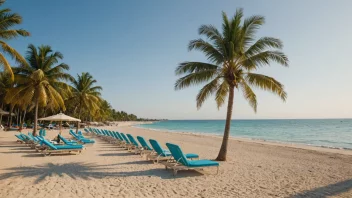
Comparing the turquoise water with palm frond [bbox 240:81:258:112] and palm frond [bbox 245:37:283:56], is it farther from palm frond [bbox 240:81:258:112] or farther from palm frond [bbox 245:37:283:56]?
palm frond [bbox 245:37:283:56]

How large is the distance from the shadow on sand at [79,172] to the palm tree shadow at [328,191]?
2755 mm

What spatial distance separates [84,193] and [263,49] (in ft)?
25.8

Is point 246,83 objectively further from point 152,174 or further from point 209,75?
point 152,174

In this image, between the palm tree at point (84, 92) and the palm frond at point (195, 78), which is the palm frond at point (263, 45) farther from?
the palm tree at point (84, 92)

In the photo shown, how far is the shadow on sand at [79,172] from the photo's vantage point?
6.45 meters

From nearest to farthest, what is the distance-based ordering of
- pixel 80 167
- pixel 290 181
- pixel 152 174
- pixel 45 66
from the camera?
pixel 290 181
pixel 152 174
pixel 80 167
pixel 45 66

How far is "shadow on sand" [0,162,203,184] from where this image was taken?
6.45 metres

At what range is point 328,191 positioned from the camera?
18.5 feet

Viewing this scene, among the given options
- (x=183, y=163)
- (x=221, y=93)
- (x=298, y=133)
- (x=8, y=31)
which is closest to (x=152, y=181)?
(x=183, y=163)

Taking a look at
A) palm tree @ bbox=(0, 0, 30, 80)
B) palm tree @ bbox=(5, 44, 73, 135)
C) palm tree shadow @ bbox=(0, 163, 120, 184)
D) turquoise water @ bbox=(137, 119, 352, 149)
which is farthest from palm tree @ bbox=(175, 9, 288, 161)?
turquoise water @ bbox=(137, 119, 352, 149)

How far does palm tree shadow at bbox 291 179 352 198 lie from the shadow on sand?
276 cm

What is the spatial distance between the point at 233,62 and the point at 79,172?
259 inches

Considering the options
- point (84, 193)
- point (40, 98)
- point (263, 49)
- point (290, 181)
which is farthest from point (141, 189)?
point (40, 98)

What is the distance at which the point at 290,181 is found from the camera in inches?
255
